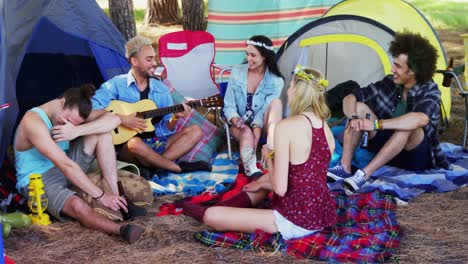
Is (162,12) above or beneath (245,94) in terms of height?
above

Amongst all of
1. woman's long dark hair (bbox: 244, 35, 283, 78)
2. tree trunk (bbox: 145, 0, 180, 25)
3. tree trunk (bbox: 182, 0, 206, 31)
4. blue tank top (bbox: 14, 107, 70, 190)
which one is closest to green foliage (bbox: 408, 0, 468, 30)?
tree trunk (bbox: 145, 0, 180, 25)

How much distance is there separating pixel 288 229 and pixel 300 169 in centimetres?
35

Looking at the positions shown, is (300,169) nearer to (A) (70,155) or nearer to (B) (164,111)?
(A) (70,155)

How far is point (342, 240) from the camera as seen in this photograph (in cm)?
360

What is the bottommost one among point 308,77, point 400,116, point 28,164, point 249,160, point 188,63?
point 249,160

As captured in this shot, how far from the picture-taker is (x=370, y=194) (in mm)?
4242

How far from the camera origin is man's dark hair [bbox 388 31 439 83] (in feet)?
15.1

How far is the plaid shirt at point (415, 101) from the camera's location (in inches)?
180

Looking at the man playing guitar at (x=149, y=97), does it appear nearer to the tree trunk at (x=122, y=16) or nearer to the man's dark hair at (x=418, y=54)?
the man's dark hair at (x=418, y=54)

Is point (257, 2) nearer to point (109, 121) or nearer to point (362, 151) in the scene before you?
point (362, 151)

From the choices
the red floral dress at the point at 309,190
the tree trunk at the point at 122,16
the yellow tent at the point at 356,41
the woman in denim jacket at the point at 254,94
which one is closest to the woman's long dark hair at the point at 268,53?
the woman in denim jacket at the point at 254,94

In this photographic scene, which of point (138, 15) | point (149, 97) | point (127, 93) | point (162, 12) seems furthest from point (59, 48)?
point (138, 15)

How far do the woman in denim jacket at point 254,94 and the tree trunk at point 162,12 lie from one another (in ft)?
15.9

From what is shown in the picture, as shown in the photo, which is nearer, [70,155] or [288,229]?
[288,229]
